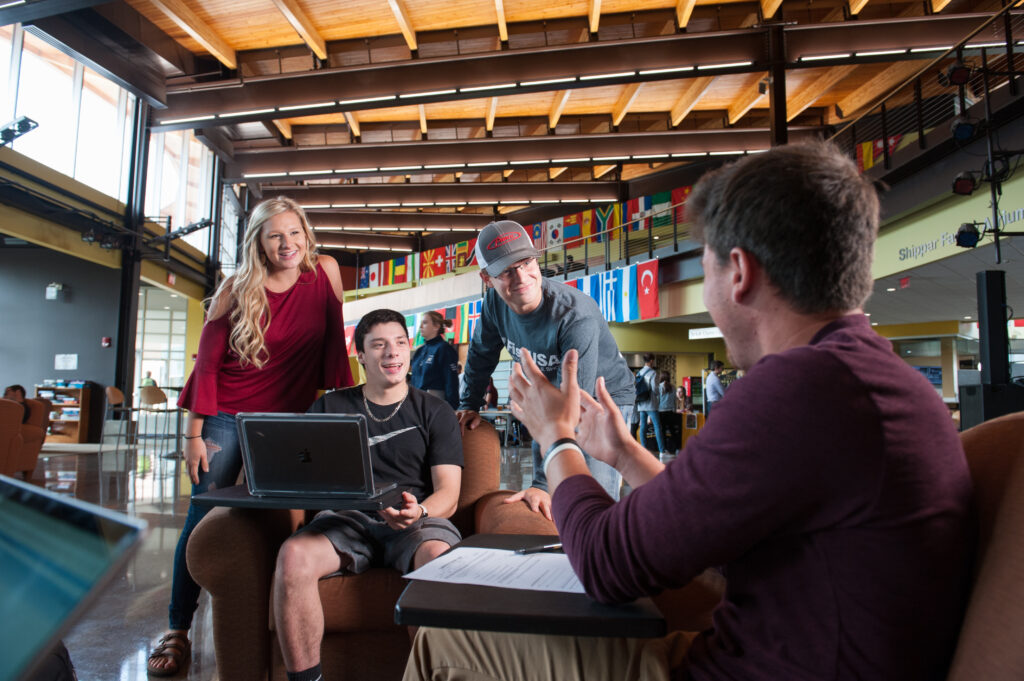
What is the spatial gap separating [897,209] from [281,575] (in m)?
8.95

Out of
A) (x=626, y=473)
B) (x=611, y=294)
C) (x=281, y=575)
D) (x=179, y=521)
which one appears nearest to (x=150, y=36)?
(x=179, y=521)

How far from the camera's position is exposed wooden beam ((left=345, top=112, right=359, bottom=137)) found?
39.4 feet

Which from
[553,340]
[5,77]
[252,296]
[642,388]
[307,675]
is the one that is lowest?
[307,675]

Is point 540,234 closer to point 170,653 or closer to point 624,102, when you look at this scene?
point 624,102

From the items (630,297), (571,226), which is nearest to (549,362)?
(630,297)

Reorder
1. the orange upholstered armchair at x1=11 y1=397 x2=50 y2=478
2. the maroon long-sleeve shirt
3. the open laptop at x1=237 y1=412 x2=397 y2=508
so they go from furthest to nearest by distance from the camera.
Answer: the orange upholstered armchair at x1=11 y1=397 x2=50 y2=478 → the open laptop at x1=237 y1=412 x2=397 y2=508 → the maroon long-sleeve shirt

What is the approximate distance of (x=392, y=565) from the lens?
76.2 inches

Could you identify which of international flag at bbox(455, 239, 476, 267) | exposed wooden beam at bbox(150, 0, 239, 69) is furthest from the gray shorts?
international flag at bbox(455, 239, 476, 267)

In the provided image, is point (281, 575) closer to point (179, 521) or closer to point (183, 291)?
point (179, 521)

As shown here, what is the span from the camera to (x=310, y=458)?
167cm

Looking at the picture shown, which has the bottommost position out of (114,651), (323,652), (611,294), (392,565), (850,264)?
(114,651)

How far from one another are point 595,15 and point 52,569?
937 cm

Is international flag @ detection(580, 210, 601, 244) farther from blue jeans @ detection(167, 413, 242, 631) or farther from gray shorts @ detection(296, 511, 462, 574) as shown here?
gray shorts @ detection(296, 511, 462, 574)

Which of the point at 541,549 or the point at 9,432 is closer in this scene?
the point at 541,549
